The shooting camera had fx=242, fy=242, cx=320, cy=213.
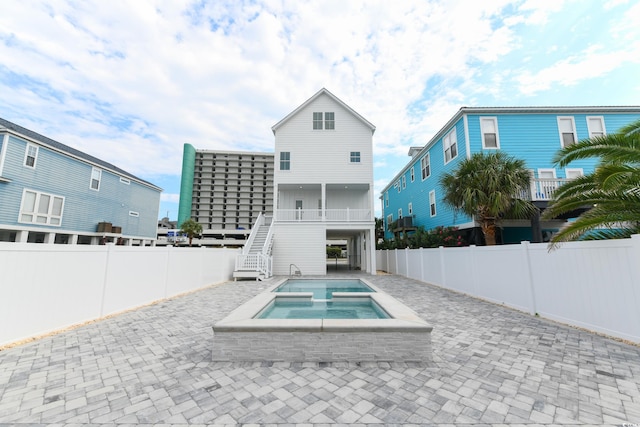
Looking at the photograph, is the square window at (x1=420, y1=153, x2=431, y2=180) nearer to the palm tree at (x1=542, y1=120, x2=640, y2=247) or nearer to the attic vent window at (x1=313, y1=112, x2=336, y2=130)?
the attic vent window at (x1=313, y1=112, x2=336, y2=130)

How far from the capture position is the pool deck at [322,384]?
6.99ft

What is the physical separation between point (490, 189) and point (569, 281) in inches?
199

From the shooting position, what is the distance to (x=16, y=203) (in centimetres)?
1373

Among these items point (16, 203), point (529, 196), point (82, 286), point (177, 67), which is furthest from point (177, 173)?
point (529, 196)

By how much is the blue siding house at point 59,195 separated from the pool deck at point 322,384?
53.3ft

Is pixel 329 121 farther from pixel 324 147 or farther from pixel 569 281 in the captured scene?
pixel 569 281

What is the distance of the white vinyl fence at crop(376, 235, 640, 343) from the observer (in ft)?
12.5

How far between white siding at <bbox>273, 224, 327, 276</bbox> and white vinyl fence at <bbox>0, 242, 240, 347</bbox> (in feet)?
22.5

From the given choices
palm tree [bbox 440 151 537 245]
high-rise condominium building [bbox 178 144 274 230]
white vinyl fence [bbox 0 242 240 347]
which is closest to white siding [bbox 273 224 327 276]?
white vinyl fence [bbox 0 242 240 347]

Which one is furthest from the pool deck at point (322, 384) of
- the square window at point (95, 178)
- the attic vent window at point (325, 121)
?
the square window at point (95, 178)

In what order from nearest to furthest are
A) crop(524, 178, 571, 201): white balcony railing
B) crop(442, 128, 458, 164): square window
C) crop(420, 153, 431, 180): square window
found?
crop(524, 178, 571, 201): white balcony railing, crop(442, 128, 458, 164): square window, crop(420, 153, 431, 180): square window

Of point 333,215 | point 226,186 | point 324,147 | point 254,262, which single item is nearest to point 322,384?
point 254,262

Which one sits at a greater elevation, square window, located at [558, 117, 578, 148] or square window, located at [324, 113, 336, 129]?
square window, located at [324, 113, 336, 129]

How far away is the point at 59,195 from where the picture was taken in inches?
625
